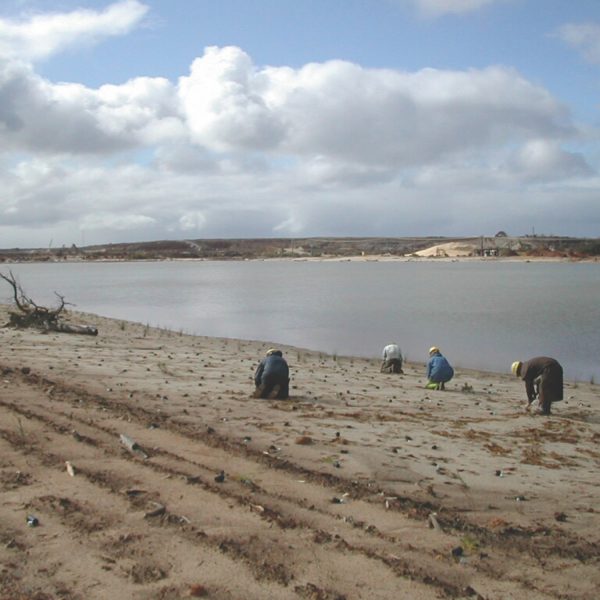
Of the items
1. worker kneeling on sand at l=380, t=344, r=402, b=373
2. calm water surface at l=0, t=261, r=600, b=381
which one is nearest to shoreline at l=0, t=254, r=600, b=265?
calm water surface at l=0, t=261, r=600, b=381

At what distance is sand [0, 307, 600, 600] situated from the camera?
5043mm

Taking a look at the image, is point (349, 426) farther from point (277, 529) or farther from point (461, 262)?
point (461, 262)

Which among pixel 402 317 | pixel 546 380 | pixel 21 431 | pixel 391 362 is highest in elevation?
pixel 21 431

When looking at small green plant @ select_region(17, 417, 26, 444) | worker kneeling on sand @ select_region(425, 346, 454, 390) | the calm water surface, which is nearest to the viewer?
small green plant @ select_region(17, 417, 26, 444)

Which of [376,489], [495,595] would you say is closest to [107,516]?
[376,489]

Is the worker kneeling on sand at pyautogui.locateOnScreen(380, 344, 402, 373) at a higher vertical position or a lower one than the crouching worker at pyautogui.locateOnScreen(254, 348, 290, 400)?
lower

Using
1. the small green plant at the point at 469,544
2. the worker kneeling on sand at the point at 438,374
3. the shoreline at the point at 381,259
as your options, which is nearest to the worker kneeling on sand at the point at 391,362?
the worker kneeling on sand at the point at 438,374

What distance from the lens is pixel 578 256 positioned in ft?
406

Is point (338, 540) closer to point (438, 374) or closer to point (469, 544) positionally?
point (469, 544)

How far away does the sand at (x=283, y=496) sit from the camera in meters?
5.04

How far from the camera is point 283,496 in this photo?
6.61 m

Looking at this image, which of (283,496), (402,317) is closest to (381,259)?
(402,317)

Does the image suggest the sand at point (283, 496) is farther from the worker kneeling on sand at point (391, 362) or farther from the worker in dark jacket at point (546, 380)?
the worker kneeling on sand at point (391, 362)

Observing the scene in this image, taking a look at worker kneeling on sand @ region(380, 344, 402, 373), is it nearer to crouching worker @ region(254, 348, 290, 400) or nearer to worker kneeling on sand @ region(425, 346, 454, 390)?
worker kneeling on sand @ region(425, 346, 454, 390)
